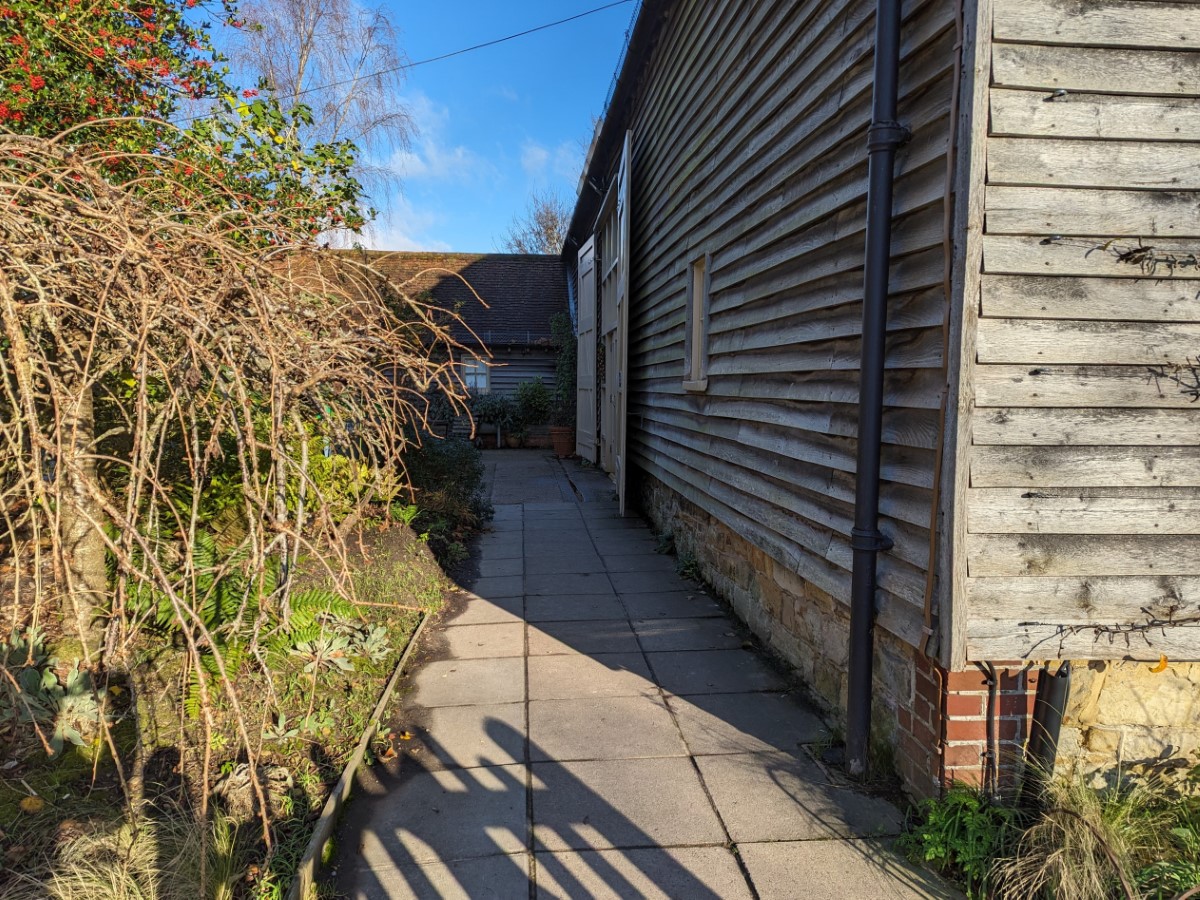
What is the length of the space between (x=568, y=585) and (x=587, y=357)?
7.20 m

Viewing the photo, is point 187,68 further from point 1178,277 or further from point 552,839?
point 1178,277

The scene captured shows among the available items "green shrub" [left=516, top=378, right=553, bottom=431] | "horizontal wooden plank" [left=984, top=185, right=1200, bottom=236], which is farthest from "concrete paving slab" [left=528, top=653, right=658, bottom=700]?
"green shrub" [left=516, top=378, right=553, bottom=431]

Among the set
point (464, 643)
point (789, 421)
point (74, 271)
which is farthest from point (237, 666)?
point (789, 421)

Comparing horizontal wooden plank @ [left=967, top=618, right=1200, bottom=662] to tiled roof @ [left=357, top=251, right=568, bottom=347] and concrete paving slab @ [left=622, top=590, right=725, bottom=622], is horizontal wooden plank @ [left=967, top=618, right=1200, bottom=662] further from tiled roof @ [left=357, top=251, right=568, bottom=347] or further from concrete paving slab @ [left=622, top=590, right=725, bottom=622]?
tiled roof @ [left=357, top=251, right=568, bottom=347]

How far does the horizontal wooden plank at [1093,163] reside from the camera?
2.30m

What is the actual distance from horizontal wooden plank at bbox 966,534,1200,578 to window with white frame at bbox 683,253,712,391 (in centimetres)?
322

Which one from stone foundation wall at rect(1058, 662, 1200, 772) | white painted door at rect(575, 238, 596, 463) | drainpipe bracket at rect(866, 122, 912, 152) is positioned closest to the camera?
stone foundation wall at rect(1058, 662, 1200, 772)

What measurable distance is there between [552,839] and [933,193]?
2.53m

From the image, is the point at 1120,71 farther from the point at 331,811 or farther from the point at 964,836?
the point at 331,811

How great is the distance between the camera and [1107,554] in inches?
94.1

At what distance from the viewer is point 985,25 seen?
224 cm

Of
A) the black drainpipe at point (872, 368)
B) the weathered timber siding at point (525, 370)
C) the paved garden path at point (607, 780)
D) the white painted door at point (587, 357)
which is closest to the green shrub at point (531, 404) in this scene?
the weathered timber siding at point (525, 370)

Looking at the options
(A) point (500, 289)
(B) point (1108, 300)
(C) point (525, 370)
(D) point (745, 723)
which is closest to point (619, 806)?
(D) point (745, 723)

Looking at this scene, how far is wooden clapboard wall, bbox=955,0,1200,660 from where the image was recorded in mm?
2291
